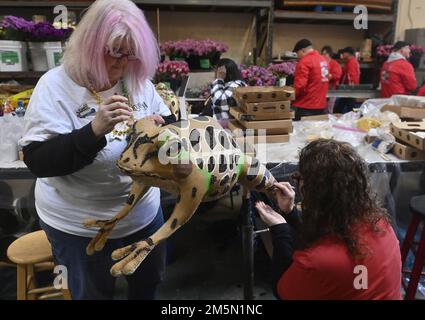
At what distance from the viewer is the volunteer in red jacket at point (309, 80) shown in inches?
130

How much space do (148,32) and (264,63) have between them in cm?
322

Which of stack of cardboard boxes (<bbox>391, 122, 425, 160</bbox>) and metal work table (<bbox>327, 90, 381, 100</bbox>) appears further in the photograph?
metal work table (<bbox>327, 90, 381, 100</bbox>)

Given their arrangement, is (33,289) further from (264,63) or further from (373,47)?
(373,47)

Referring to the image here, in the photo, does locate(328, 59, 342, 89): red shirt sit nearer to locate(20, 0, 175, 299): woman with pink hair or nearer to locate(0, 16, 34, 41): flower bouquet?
locate(0, 16, 34, 41): flower bouquet

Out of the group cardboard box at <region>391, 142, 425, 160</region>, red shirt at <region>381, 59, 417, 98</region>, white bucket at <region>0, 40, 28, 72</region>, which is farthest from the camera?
red shirt at <region>381, 59, 417, 98</region>

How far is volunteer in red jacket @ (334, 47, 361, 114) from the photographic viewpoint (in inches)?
162

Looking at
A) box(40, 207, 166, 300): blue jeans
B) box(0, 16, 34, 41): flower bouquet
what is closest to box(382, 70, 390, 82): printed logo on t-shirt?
box(0, 16, 34, 41): flower bouquet

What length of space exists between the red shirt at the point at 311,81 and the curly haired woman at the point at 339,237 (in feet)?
8.29

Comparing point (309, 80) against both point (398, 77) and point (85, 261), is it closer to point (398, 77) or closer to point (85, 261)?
point (398, 77)

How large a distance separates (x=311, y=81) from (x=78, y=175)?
9.48ft

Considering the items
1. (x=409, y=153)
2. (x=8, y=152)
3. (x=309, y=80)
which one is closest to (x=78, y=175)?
(x=8, y=152)

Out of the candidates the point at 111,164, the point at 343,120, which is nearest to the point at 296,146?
the point at 343,120

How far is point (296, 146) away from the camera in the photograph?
1.94 m
